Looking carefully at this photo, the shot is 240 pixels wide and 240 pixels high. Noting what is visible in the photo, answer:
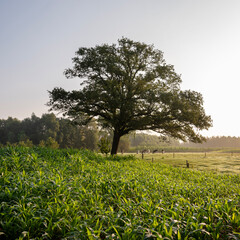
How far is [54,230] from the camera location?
181 inches

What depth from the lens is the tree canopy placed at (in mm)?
19828

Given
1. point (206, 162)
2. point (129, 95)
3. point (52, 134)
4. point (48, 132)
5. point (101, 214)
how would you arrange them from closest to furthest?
1. point (101, 214)
2. point (129, 95)
3. point (206, 162)
4. point (52, 134)
5. point (48, 132)

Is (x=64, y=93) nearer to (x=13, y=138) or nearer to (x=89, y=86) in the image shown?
(x=89, y=86)

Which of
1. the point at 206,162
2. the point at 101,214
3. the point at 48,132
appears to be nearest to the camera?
the point at 101,214

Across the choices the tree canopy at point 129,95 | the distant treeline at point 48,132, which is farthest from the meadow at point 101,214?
the distant treeline at point 48,132

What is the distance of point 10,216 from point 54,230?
4.04ft

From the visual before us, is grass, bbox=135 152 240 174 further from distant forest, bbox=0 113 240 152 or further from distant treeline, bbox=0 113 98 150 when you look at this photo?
distant treeline, bbox=0 113 98 150

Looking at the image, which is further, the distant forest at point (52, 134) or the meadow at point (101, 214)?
the distant forest at point (52, 134)

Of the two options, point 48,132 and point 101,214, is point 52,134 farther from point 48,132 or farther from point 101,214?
Answer: point 101,214

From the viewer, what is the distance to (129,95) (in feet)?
67.4

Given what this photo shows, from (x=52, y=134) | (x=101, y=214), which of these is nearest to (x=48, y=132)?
(x=52, y=134)

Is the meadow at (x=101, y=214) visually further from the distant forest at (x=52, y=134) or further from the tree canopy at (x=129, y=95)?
the distant forest at (x=52, y=134)

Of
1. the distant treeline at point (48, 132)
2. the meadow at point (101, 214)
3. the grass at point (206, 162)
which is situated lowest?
the grass at point (206, 162)

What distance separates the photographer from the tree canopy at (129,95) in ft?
65.1
